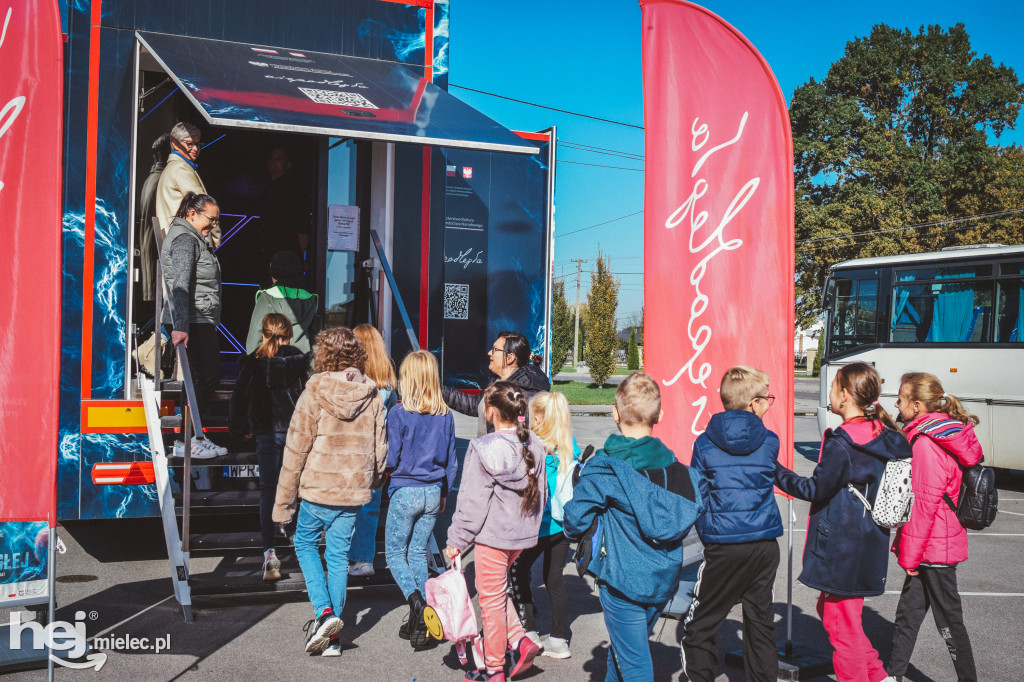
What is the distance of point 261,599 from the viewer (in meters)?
5.51

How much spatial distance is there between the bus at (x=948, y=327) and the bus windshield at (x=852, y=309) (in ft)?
0.05

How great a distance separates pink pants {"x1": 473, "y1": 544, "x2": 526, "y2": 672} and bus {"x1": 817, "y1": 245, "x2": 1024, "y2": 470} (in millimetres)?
8463

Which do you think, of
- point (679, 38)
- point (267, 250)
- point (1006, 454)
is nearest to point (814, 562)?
point (679, 38)

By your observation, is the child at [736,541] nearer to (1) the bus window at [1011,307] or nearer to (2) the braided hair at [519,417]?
(2) the braided hair at [519,417]

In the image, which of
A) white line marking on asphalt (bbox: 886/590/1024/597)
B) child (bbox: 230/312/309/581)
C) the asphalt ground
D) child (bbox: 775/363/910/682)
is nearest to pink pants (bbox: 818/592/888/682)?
child (bbox: 775/363/910/682)

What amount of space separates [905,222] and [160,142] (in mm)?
28353

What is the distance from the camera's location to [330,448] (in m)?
4.73

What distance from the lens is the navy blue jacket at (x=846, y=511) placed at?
3879mm

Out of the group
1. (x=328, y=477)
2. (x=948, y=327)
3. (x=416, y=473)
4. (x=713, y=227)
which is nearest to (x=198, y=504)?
(x=328, y=477)

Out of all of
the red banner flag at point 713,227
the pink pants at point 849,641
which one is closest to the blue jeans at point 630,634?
the pink pants at point 849,641

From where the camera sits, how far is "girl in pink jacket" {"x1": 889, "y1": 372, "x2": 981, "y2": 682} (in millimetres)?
4207

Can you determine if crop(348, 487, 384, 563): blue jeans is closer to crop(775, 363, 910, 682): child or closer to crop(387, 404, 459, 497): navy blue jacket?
crop(387, 404, 459, 497): navy blue jacket

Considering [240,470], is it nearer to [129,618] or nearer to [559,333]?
[129,618]

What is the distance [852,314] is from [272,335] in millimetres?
10233
